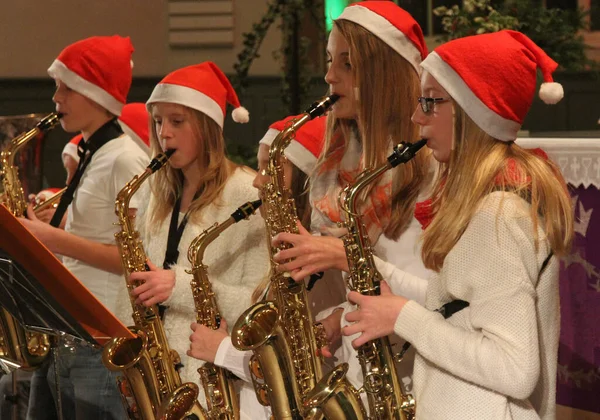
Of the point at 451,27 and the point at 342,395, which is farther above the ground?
the point at 451,27

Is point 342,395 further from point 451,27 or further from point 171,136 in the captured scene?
point 451,27

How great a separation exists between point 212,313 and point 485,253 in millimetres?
1342

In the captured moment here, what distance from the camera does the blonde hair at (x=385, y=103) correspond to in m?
2.88

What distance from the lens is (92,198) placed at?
395cm

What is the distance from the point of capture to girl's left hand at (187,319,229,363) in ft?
10.3

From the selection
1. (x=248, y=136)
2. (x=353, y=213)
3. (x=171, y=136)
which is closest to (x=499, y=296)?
(x=353, y=213)

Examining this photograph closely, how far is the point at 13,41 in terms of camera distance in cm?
931

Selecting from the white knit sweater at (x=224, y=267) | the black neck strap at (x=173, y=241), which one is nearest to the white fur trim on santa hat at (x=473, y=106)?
the white knit sweater at (x=224, y=267)

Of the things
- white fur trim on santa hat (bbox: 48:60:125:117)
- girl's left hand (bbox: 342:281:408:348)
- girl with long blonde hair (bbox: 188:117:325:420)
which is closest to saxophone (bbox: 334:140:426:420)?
girl's left hand (bbox: 342:281:408:348)

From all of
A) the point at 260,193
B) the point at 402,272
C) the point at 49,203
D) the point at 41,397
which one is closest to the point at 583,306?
the point at 402,272

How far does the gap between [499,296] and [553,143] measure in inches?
61.1

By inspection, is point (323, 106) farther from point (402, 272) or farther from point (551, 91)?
point (551, 91)

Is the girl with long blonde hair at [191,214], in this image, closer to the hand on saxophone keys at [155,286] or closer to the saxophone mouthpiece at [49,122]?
the hand on saxophone keys at [155,286]

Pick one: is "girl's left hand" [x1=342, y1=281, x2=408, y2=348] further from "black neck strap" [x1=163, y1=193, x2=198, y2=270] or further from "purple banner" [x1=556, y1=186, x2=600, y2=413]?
"purple banner" [x1=556, y1=186, x2=600, y2=413]
